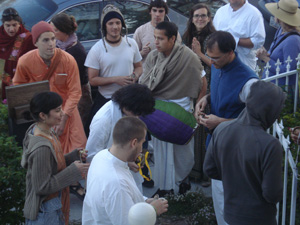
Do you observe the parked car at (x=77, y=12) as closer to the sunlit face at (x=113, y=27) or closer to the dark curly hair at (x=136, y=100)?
the sunlit face at (x=113, y=27)

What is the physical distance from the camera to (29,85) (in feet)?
13.9

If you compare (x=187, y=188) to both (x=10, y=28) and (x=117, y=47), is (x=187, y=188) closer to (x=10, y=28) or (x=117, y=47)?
(x=117, y=47)

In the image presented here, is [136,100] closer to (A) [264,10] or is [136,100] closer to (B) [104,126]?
(B) [104,126]

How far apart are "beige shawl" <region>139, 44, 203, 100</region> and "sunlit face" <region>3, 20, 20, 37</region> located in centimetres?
186

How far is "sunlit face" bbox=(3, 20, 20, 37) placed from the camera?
566 cm

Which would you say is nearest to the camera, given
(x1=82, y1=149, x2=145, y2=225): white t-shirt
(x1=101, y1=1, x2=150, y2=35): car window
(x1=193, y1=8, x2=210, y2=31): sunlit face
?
(x1=82, y1=149, x2=145, y2=225): white t-shirt

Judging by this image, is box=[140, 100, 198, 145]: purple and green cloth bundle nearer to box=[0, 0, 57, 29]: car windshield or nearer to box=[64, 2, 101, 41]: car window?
box=[64, 2, 101, 41]: car window

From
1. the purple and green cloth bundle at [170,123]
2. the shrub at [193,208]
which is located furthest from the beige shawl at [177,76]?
the shrub at [193,208]

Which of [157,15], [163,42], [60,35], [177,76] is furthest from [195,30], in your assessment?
[60,35]

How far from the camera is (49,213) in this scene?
3512 millimetres

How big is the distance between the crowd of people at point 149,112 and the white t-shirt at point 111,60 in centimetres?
1

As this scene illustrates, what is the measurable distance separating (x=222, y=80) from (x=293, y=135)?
798 millimetres

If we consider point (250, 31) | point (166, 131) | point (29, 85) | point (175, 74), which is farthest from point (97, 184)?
point (250, 31)

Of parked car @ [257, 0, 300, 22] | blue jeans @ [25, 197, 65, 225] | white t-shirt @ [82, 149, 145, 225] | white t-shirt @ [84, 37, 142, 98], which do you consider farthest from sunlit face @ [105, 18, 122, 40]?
parked car @ [257, 0, 300, 22]
